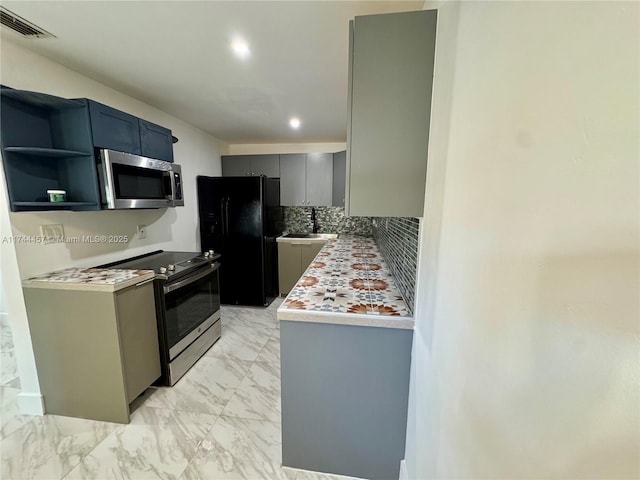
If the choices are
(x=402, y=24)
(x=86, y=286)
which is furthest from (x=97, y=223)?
(x=402, y=24)

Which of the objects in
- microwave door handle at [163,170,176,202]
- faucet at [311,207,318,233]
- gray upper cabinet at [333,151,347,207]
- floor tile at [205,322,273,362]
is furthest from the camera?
faucet at [311,207,318,233]

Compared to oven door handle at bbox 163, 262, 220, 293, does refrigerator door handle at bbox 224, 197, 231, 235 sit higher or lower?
higher

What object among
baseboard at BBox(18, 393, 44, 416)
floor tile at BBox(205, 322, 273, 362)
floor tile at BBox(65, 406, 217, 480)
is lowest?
floor tile at BBox(65, 406, 217, 480)

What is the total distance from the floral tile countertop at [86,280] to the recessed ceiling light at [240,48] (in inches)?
63.6

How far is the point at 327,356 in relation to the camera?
125cm

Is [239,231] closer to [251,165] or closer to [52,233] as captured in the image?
[251,165]

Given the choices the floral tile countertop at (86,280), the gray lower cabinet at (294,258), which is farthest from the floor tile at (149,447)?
the gray lower cabinet at (294,258)

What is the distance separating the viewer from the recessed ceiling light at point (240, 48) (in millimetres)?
1531

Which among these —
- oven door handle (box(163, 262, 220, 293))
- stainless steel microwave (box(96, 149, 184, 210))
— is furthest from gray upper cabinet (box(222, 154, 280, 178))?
oven door handle (box(163, 262, 220, 293))

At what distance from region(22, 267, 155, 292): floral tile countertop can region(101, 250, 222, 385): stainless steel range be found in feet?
0.67

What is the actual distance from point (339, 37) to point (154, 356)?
2.51m

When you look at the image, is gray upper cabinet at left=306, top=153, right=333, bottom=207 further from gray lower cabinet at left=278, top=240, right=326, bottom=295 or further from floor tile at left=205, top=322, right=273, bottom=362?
floor tile at left=205, top=322, right=273, bottom=362

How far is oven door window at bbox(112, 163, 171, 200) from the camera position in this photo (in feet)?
6.00

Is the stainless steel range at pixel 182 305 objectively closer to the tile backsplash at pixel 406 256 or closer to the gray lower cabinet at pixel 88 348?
the gray lower cabinet at pixel 88 348
